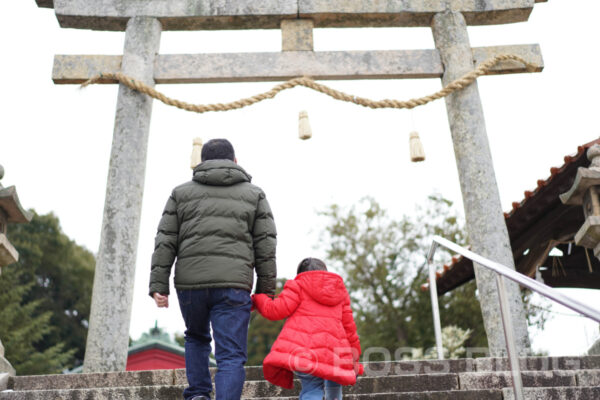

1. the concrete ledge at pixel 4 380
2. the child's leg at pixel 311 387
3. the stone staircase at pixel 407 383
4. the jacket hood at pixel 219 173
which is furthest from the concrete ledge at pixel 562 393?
the concrete ledge at pixel 4 380

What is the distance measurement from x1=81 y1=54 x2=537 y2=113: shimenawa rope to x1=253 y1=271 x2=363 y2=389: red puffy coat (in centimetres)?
331

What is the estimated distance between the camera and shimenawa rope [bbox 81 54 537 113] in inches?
233

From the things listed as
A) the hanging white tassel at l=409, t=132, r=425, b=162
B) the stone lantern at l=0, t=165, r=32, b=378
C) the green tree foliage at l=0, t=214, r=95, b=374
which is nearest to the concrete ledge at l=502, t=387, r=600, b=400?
the hanging white tassel at l=409, t=132, r=425, b=162

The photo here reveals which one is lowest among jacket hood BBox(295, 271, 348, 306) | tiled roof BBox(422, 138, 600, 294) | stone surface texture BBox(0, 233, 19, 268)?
jacket hood BBox(295, 271, 348, 306)

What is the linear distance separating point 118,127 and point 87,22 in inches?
55.2

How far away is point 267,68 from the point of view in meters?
6.21

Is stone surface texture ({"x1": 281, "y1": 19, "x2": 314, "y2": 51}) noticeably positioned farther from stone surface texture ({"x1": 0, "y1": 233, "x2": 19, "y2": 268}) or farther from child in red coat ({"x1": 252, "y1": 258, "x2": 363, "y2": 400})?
child in red coat ({"x1": 252, "y1": 258, "x2": 363, "y2": 400})

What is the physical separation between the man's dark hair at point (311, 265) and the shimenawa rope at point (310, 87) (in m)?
3.14

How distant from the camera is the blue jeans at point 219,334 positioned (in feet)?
8.82

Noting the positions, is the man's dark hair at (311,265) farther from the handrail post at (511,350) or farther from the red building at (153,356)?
the red building at (153,356)

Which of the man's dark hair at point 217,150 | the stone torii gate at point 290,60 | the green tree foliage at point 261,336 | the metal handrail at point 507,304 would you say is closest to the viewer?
the metal handrail at point 507,304

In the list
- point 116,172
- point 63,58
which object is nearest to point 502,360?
point 116,172

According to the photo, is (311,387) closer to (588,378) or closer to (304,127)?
(588,378)

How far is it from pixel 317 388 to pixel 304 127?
348 cm
